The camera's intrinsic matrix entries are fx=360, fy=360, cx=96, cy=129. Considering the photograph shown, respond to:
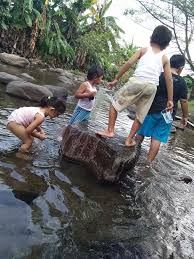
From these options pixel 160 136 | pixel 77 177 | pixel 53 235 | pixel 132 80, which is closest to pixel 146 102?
pixel 132 80

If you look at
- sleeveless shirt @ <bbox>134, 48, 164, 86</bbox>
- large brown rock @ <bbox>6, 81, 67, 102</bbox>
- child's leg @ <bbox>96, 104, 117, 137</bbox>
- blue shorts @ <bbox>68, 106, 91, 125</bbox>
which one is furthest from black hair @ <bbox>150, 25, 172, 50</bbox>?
large brown rock @ <bbox>6, 81, 67, 102</bbox>

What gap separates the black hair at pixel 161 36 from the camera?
15.9 feet

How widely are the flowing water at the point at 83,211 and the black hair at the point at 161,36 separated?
1.93 meters

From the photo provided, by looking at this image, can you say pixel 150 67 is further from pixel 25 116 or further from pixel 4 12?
pixel 4 12

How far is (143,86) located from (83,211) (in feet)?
6.67

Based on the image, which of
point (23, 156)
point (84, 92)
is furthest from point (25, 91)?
point (23, 156)

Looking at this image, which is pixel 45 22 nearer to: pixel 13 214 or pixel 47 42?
pixel 47 42

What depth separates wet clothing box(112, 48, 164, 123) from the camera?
489cm

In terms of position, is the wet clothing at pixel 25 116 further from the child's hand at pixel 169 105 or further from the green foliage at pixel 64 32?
the green foliage at pixel 64 32

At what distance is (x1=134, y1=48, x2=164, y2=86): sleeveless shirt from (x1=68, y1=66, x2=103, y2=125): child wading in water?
1.01 m

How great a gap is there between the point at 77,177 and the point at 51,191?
70cm

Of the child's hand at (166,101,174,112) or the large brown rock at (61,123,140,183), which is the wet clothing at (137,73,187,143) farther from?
the large brown rock at (61,123,140,183)

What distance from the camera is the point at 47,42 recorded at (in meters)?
21.7

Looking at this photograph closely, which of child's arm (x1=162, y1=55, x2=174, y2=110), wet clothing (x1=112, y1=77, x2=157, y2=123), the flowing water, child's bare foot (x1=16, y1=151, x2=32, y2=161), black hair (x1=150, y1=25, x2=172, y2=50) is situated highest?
black hair (x1=150, y1=25, x2=172, y2=50)
